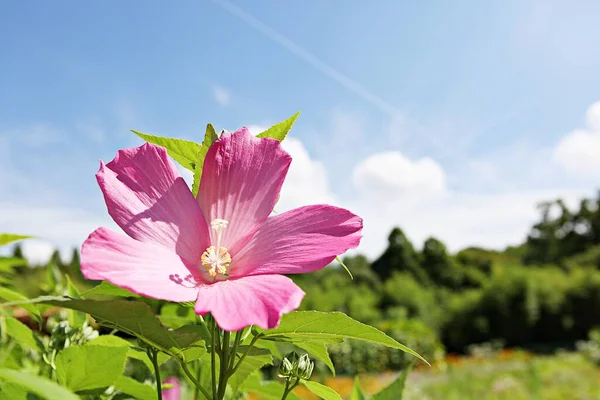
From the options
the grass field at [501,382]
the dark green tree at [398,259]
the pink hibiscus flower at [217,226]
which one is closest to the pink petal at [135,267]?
the pink hibiscus flower at [217,226]

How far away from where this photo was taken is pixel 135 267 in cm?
40

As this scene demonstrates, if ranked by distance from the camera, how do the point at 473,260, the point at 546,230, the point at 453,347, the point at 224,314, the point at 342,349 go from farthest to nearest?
the point at 546,230, the point at 473,260, the point at 453,347, the point at 342,349, the point at 224,314

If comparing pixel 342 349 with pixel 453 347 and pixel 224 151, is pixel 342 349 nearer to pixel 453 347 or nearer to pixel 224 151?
pixel 453 347

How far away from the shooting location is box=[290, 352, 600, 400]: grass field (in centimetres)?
629

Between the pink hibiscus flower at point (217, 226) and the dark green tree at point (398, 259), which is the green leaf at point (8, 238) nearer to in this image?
the pink hibiscus flower at point (217, 226)

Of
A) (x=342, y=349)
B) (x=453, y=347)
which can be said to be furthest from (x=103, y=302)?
(x=453, y=347)

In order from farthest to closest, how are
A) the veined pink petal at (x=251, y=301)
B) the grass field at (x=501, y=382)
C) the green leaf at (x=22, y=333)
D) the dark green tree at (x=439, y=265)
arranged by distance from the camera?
the dark green tree at (x=439, y=265) → the grass field at (x=501, y=382) → the green leaf at (x=22, y=333) → the veined pink petal at (x=251, y=301)

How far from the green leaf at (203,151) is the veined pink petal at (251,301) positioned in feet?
0.40

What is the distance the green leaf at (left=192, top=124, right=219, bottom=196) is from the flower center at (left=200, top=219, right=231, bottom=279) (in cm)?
4

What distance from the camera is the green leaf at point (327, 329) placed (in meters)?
0.44

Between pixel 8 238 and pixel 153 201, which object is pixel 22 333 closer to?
pixel 8 238

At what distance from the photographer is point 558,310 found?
14.2 m

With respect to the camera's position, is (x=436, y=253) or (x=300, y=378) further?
(x=436, y=253)

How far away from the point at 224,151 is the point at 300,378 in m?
0.23
